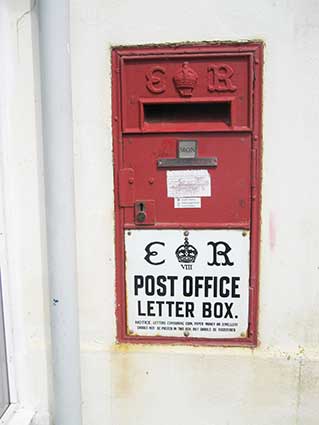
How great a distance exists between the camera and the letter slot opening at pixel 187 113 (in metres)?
1.81

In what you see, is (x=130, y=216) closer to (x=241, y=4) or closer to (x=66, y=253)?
(x=66, y=253)

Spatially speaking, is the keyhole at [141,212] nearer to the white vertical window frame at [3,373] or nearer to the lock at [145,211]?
the lock at [145,211]

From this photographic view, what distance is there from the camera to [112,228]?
1884 mm

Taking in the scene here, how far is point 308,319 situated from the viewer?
6.14 ft

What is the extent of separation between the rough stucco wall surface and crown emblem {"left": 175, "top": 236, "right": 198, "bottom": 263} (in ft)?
0.95

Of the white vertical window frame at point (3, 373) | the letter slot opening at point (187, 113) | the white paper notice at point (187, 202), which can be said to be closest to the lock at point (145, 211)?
the white paper notice at point (187, 202)

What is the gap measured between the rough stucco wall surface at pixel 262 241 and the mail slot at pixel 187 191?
2.0 inches

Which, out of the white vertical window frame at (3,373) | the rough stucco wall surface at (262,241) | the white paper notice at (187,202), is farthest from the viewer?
the white vertical window frame at (3,373)

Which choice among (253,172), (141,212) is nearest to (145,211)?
(141,212)

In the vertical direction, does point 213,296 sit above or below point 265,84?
below

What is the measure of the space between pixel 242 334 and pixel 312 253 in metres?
0.46

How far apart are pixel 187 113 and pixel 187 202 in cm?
37

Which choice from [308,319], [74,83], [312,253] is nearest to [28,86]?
[74,83]

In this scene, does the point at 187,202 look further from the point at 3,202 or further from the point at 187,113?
the point at 3,202
